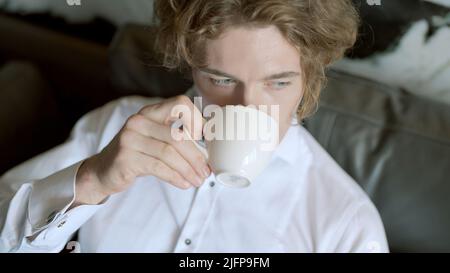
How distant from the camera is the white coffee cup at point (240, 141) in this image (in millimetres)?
784

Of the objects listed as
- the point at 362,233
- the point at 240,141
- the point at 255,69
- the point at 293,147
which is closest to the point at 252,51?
the point at 255,69

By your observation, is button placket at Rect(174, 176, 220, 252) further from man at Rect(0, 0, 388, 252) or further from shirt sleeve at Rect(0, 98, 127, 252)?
shirt sleeve at Rect(0, 98, 127, 252)

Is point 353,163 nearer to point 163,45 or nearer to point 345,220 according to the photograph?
point 345,220

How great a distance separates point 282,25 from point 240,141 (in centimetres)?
26

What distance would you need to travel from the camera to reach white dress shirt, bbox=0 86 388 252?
111cm

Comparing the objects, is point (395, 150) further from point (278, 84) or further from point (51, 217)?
point (51, 217)

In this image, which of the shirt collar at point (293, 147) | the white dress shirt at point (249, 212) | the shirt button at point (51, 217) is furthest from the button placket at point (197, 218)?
the shirt button at point (51, 217)

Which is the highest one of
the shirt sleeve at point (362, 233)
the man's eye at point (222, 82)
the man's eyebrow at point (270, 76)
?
the man's eyebrow at point (270, 76)

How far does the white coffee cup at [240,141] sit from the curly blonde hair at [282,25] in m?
0.21

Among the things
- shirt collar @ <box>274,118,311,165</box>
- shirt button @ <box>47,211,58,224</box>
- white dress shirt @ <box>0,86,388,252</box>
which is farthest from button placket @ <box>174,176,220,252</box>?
shirt button @ <box>47,211,58,224</box>

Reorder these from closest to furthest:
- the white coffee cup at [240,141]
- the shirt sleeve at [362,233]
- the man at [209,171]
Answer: the white coffee cup at [240,141] < the man at [209,171] < the shirt sleeve at [362,233]

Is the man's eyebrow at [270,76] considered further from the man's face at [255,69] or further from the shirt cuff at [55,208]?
the shirt cuff at [55,208]

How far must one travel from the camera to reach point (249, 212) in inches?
45.6
